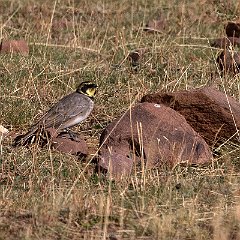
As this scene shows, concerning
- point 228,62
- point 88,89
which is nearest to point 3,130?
point 88,89

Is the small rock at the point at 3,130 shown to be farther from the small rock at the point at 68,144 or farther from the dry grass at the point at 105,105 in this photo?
the small rock at the point at 68,144

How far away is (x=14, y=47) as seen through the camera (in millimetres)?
10664

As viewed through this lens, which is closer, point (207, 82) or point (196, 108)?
point (196, 108)

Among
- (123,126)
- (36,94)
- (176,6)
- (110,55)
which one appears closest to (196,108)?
(123,126)

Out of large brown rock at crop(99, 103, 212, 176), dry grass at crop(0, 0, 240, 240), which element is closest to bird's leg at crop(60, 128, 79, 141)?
dry grass at crop(0, 0, 240, 240)

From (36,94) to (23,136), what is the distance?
4.16ft

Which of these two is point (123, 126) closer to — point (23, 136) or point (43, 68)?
point (23, 136)

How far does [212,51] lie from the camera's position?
1097 centimetres

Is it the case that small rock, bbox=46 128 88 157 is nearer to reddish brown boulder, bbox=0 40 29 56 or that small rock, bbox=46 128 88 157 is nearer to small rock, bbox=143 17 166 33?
reddish brown boulder, bbox=0 40 29 56

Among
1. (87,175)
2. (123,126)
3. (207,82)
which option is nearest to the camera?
(87,175)

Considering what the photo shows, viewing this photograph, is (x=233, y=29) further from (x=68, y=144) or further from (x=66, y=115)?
(x=68, y=144)

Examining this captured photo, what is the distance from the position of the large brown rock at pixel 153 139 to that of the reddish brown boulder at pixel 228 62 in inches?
82.4

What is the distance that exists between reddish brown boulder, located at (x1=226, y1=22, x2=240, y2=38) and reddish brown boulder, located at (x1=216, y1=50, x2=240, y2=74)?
1.57 meters

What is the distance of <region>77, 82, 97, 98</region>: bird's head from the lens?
8438mm
